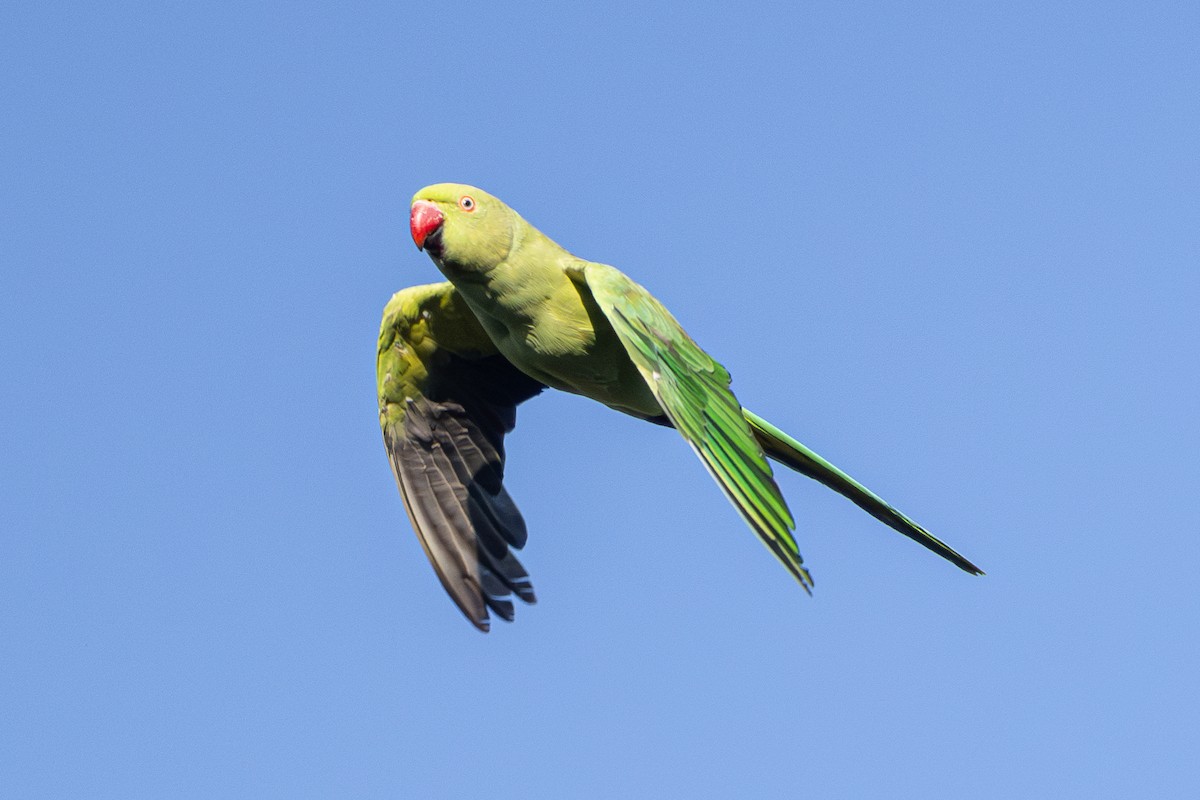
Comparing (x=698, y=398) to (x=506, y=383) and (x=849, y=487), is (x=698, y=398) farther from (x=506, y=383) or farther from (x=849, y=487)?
(x=506, y=383)

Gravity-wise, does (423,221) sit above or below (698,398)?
above

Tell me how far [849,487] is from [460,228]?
2680 millimetres

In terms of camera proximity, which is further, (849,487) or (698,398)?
(849,487)

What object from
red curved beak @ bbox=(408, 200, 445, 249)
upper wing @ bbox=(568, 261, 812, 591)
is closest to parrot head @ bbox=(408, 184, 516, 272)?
red curved beak @ bbox=(408, 200, 445, 249)

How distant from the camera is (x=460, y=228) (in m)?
8.28

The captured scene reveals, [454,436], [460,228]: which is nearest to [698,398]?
[460,228]

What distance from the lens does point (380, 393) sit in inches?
397

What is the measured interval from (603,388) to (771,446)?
1.11m

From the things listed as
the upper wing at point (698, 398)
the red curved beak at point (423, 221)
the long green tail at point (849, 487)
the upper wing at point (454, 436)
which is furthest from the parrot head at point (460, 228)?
the long green tail at point (849, 487)

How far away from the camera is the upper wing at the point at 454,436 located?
959 cm

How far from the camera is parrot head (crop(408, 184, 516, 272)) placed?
27.1 feet

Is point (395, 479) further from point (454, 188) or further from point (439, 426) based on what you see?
point (454, 188)

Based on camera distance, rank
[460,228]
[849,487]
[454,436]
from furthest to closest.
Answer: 1. [454,436]
2. [849,487]
3. [460,228]

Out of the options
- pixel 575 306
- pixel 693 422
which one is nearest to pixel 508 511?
pixel 575 306
